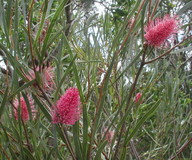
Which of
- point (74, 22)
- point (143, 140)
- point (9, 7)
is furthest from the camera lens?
point (143, 140)

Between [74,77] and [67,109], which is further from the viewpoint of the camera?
[74,77]

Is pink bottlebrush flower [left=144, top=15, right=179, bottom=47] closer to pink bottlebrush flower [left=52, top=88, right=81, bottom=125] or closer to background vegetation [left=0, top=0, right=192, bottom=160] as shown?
background vegetation [left=0, top=0, right=192, bottom=160]

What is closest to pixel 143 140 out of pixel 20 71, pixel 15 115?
pixel 15 115

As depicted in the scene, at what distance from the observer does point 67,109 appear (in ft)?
1.57

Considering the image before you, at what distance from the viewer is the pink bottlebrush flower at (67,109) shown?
480mm

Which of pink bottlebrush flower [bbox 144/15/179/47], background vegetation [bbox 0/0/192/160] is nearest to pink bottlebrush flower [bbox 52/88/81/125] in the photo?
background vegetation [bbox 0/0/192/160]

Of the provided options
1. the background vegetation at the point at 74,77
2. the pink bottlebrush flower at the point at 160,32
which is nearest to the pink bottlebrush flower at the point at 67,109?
the background vegetation at the point at 74,77

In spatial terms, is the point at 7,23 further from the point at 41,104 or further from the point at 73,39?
the point at 73,39

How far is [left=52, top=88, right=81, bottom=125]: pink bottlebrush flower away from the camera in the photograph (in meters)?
0.48

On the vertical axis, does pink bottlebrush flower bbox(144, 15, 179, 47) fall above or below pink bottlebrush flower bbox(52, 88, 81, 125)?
above

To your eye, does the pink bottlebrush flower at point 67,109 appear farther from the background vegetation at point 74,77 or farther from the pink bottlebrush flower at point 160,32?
the pink bottlebrush flower at point 160,32

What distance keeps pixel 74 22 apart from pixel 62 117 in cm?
42

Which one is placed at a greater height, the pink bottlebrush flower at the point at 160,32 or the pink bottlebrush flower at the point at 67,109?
the pink bottlebrush flower at the point at 160,32

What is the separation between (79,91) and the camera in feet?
1.69
